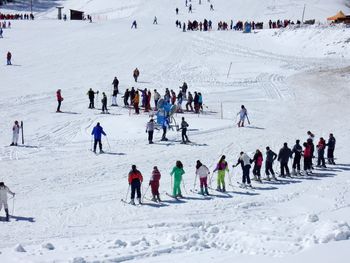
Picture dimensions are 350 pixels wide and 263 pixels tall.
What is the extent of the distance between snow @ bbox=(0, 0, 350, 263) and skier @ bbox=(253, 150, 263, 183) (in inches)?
26.2

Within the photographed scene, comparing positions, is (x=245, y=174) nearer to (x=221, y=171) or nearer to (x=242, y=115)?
(x=221, y=171)

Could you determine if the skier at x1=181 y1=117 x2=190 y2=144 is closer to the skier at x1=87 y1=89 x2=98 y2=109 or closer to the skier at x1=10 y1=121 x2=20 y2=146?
the skier at x1=10 y1=121 x2=20 y2=146

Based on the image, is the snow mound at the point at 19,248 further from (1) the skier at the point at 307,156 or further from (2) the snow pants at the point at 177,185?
(1) the skier at the point at 307,156

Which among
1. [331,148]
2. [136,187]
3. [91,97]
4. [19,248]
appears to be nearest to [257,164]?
[331,148]

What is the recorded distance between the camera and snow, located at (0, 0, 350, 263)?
14.4m

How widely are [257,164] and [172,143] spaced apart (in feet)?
18.0

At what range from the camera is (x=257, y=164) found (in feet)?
64.5

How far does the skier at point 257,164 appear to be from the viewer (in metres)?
19.6

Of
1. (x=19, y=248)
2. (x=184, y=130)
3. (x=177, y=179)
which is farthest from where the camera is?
(x=184, y=130)

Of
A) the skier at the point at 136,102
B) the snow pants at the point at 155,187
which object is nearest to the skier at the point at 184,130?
the skier at the point at 136,102

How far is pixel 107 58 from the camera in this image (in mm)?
43281

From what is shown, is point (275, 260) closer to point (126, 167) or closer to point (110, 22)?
point (126, 167)

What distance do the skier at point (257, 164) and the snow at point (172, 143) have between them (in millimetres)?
665

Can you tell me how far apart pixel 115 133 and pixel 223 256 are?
12.9 metres
